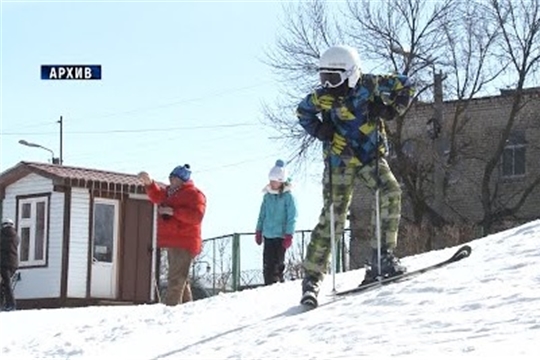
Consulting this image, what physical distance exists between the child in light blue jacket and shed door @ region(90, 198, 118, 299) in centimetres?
869

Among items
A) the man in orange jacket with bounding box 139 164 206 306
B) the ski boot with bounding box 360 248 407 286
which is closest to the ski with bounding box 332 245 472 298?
the ski boot with bounding box 360 248 407 286

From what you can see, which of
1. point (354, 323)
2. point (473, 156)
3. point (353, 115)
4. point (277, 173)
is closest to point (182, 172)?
point (277, 173)

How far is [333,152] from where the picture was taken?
32.1 feet

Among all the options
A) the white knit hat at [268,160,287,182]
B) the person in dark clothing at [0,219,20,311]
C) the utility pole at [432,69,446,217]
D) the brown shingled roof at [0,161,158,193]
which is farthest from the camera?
the utility pole at [432,69,446,217]

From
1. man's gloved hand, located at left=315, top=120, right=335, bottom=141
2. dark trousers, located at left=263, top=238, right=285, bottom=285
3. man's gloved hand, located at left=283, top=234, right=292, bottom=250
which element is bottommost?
dark trousers, located at left=263, top=238, right=285, bottom=285

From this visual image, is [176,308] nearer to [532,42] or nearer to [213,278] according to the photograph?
[213,278]

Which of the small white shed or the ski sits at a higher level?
the small white shed

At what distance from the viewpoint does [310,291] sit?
948 cm

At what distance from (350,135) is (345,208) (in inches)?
23.8

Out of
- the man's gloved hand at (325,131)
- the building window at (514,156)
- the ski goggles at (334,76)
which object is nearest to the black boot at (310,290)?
the man's gloved hand at (325,131)

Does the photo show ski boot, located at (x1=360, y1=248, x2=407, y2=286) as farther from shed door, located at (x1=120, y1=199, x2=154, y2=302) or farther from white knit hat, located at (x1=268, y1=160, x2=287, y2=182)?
shed door, located at (x1=120, y1=199, x2=154, y2=302)

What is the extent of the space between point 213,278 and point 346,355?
762 inches

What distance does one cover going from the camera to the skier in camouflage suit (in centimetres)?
964

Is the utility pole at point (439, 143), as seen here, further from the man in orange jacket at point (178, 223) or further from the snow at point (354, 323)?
the snow at point (354, 323)
